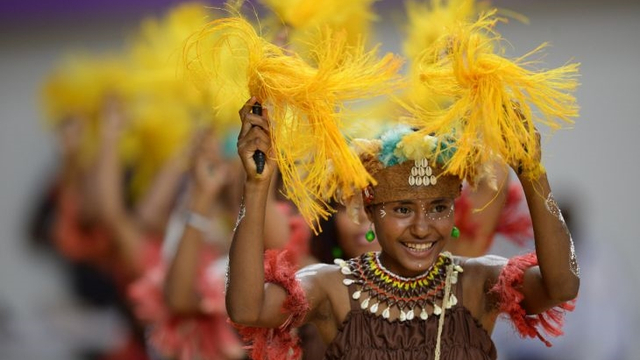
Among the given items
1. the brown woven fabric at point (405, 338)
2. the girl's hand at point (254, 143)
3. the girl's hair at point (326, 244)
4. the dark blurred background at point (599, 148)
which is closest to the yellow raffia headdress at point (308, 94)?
the girl's hand at point (254, 143)

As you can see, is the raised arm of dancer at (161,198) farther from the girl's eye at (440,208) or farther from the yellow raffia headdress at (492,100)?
the yellow raffia headdress at (492,100)

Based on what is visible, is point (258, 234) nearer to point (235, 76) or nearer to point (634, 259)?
point (235, 76)

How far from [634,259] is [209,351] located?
230 cm

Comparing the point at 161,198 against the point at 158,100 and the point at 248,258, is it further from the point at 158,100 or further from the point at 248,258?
the point at 248,258

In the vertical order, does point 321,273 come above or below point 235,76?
below

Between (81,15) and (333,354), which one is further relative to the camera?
(81,15)

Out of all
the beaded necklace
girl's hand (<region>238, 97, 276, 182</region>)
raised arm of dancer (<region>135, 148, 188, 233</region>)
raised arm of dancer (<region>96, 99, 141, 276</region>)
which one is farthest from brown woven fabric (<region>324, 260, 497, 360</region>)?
raised arm of dancer (<region>96, 99, 141, 276</region>)

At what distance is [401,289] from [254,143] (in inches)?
24.5

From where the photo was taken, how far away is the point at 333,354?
3.17 metres

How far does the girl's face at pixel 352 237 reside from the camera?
13.1ft

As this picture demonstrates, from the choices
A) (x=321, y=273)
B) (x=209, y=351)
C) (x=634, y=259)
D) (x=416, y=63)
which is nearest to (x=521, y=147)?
(x=416, y=63)

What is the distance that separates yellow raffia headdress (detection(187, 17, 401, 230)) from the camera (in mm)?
2951

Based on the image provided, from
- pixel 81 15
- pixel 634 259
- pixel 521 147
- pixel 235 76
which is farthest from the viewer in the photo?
pixel 81 15

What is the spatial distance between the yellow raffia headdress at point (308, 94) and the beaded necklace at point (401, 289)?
0.32 meters
